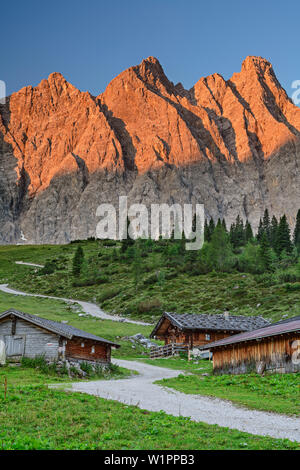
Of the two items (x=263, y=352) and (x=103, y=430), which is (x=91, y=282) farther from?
(x=103, y=430)

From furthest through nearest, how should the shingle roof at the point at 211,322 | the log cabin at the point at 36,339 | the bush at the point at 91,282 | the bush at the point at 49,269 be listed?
the bush at the point at 49,269
the bush at the point at 91,282
the shingle roof at the point at 211,322
the log cabin at the point at 36,339

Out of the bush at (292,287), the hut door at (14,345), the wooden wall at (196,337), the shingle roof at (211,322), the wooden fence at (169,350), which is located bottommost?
the wooden fence at (169,350)

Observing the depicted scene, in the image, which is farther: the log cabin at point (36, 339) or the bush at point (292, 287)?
the bush at point (292, 287)

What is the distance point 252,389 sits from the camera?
25.8 metres

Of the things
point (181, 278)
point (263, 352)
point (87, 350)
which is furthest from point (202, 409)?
point (181, 278)

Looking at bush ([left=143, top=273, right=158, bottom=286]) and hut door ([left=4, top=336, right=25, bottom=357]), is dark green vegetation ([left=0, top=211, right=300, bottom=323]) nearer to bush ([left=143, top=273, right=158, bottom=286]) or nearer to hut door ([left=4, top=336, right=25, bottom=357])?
bush ([left=143, top=273, right=158, bottom=286])

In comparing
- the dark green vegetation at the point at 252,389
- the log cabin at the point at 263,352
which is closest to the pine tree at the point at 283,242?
the log cabin at the point at 263,352

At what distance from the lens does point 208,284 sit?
100938mm

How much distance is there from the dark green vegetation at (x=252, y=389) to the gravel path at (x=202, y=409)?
97cm

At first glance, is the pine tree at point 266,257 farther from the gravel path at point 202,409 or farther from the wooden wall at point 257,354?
the gravel path at point 202,409

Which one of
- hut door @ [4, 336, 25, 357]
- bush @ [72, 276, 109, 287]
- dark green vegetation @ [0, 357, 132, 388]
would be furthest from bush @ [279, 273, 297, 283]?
hut door @ [4, 336, 25, 357]

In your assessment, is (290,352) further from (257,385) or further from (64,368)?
(64,368)

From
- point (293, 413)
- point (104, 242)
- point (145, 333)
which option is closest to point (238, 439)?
point (293, 413)

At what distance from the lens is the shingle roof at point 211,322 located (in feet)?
172
